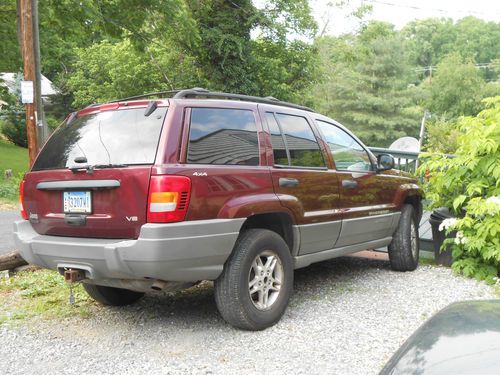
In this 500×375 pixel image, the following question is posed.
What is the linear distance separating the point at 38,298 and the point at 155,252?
2360 millimetres

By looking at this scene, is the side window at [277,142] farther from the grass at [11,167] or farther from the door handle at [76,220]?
the grass at [11,167]

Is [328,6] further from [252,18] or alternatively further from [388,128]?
[388,128]

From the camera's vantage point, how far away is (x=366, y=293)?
5.54 meters

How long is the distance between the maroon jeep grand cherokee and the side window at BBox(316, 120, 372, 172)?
0.37 meters

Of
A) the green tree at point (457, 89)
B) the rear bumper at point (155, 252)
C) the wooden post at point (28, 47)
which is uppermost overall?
the green tree at point (457, 89)

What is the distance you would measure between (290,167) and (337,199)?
0.79 m

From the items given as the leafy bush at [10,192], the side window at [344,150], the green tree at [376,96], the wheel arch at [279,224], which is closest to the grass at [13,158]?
the leafy bush at [10,192]

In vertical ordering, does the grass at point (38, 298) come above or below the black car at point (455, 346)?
below

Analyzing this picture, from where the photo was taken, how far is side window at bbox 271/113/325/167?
15.8 ft

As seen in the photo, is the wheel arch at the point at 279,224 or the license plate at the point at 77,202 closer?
the license plate at the point at 77,202

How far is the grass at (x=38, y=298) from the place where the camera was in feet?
15.9

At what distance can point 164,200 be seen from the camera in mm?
3652

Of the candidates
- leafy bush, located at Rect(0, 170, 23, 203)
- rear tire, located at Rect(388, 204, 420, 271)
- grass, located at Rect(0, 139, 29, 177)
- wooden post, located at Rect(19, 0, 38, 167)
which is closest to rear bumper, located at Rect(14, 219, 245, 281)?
rear tire, located at Rect(388, 204, 420, 271)

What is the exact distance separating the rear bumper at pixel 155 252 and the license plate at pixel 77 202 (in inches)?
8.5
